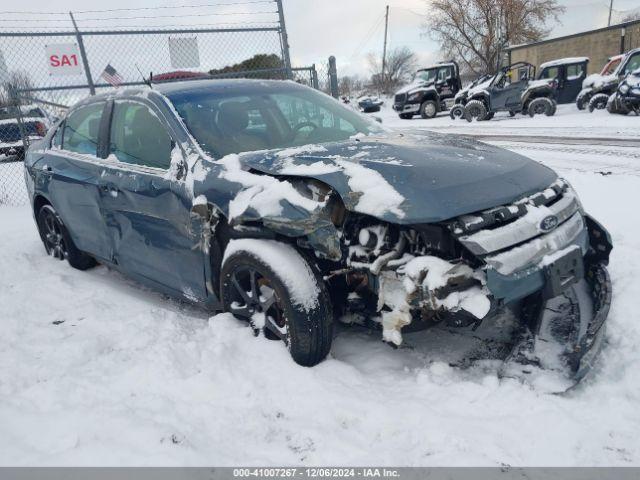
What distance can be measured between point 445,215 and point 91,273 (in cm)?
338

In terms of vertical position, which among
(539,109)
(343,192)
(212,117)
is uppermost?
(212,117)

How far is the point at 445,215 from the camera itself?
2096mm

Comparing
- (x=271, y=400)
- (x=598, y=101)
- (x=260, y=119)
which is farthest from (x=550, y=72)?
(x=271, y=400)

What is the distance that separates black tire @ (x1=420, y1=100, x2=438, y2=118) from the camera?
68.4ft

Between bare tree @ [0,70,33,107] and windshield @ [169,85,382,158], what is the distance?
5.26m

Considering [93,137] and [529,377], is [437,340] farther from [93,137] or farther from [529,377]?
[93,137]

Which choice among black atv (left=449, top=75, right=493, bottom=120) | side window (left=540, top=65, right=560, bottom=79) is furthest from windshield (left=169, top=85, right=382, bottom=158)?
side window (left=540, top=65, right=560, bottom=79)

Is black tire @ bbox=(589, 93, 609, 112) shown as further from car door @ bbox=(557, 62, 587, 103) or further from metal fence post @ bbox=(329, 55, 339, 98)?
metal fence post @ bbox=(329, 55, 339, 98)

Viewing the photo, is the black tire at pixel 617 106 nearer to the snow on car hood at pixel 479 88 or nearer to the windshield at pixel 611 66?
the windshield at pixel 611 66

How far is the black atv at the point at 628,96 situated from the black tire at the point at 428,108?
8.00 m

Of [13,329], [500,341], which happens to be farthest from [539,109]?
[13,329]

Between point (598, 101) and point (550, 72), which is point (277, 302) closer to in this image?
point (598, 101)

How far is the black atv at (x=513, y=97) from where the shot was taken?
16.4 metres

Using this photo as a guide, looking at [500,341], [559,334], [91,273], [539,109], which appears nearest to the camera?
[559,334]
